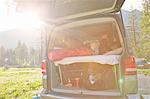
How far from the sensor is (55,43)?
11.3 feet

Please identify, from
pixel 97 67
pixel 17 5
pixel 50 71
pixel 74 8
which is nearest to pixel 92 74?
pixel 97 67

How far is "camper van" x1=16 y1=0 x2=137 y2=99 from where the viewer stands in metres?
2.64

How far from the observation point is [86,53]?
3.22 meters

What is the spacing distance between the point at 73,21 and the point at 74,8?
0.34m

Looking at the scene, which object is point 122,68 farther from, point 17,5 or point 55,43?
point 17,5

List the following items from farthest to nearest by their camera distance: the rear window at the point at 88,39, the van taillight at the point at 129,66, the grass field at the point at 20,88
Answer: the grass field at the point at 20,88 < the rear window at the point at 88,39 < the van taillight at the point at 129,66

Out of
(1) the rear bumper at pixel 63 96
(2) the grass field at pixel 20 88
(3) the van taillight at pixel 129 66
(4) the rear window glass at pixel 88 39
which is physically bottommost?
(2) the grass field at pixel 20 88

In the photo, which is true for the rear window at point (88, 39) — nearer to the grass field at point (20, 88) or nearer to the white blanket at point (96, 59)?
the white blanket at point (96, 59)

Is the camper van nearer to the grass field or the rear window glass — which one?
the rear window glass

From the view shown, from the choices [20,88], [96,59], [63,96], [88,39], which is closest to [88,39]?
[88,39]

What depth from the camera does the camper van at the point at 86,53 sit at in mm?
2637

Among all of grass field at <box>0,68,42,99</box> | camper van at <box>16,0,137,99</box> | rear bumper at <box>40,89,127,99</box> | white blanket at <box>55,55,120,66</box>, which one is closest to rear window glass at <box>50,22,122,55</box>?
camper van at <box>16,0,137,99</box>

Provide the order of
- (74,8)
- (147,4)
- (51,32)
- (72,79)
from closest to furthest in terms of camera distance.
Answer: (74,8), (51,32), (72,79), (147,4)

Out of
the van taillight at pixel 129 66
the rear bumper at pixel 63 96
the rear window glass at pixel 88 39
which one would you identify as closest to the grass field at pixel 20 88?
the rear window glass at pixel 88 39
